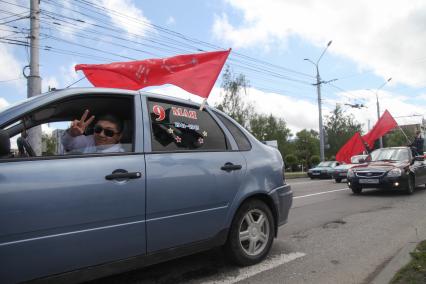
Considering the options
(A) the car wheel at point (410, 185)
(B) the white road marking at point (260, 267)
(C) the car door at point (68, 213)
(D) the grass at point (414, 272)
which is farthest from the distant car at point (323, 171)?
(C) the car door at point (68, 213)

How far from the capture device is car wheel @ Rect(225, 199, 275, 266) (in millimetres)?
4254

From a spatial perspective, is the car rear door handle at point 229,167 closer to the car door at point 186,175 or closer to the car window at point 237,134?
the car door at point 186,175

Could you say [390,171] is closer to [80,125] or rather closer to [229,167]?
[229,167]

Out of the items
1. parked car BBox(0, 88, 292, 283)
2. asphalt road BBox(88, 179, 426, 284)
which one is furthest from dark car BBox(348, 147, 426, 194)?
parked car BBox(0, 88, 292, 283)

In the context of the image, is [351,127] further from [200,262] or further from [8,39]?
[200,262]

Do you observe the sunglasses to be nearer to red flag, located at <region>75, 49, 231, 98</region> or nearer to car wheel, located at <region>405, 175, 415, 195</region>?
red flag, located at <region>75, 49, 231, 98</region>

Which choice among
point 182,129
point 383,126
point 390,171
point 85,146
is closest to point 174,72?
point 182,129

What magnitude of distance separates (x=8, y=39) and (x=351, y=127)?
56829mm

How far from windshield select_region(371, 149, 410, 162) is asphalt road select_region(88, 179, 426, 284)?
4014mm

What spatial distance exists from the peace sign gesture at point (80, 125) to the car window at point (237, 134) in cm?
137

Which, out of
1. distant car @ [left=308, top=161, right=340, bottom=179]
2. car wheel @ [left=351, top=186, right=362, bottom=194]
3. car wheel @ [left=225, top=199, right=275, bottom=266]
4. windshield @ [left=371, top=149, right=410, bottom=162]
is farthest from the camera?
distant car @ [left=308, top=161, right=340, bottom=179]

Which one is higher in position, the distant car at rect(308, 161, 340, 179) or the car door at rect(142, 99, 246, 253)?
the car door at rect(142, 99, 246, 253)

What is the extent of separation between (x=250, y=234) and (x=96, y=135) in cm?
195

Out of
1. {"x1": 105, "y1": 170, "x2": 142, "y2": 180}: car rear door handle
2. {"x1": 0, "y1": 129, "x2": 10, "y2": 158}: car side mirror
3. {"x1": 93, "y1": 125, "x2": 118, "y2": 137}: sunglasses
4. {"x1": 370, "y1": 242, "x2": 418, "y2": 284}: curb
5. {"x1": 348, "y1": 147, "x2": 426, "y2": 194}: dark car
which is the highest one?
{"x1": 93, "y1": 125, "x2": 118, "y2": 137}: sunglasses
